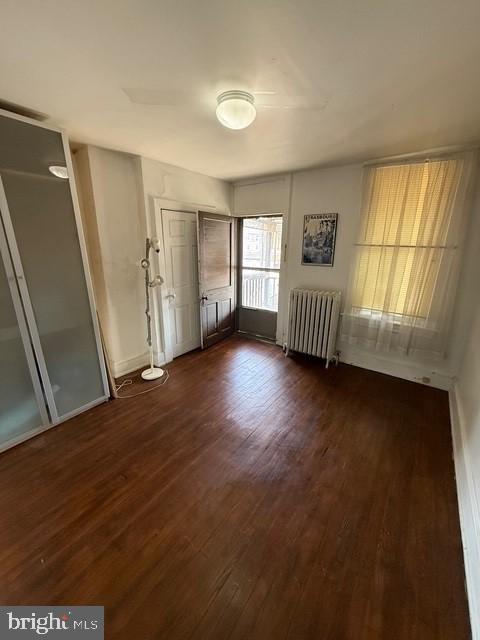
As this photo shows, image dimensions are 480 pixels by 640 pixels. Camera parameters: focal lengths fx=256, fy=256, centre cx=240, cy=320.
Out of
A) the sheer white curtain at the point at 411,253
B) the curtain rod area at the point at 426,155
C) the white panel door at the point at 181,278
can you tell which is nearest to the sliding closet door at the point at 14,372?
the white panel door at the point at 181,278

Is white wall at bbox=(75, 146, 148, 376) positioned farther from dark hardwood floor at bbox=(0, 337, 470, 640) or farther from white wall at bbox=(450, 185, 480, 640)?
white wall at bbox=(450, 185, 480, 640)

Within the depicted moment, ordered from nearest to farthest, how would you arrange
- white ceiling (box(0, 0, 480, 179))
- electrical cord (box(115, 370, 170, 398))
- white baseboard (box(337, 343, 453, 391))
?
white ceiling (box(0, 0, 480, 179)), electrical cord (box(115, 370, 170, 398)), white baseboard (box(337, 343, 453, 391))

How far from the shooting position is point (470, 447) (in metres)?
1.75

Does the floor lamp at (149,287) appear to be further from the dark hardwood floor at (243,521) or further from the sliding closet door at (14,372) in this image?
the sliding closet door at (14,372)

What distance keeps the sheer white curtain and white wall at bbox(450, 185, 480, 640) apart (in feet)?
0.73

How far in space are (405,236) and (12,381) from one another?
387 centimetres

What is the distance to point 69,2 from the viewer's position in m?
1.00

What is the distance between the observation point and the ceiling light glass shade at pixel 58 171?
2008 mm

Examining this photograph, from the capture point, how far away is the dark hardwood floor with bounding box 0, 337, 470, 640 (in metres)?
1.14

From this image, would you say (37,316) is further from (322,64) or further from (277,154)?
(277,154)

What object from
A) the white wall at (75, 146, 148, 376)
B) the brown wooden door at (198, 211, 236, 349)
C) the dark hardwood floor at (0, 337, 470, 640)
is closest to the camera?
the dark hardwood floor at (0, 337, 470, 640)

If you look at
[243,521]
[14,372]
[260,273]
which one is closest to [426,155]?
[260,273]

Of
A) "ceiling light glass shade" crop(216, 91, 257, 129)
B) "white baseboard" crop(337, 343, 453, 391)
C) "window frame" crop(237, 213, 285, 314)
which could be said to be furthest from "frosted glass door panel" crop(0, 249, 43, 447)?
"white baseboard" crop(337, 343, 453, 391)

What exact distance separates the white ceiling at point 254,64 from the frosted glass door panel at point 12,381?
130cm
